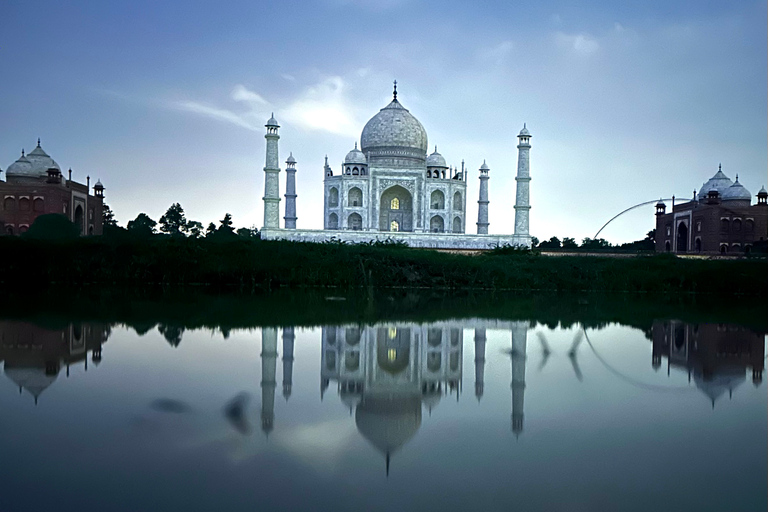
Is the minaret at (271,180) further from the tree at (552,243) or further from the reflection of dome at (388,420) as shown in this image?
the reflection of dome at (388,420)

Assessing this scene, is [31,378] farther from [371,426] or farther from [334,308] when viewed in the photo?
[334,308]

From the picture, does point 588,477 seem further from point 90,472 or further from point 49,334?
point 49,334

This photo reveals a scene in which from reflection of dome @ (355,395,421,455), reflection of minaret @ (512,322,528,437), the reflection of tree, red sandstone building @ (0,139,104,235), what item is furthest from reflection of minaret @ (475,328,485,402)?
red sandstone building @ (0,139,104,235)

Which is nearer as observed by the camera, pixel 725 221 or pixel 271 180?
pixel 271 180

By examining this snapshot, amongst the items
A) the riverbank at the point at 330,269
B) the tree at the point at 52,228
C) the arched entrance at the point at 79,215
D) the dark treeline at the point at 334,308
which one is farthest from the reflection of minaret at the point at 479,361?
the arched entrance at the point at 79,215

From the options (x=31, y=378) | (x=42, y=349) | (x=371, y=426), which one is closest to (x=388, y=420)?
(x=371, y=426)

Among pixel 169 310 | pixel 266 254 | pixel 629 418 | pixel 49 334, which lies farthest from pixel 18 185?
pixel 629 418
